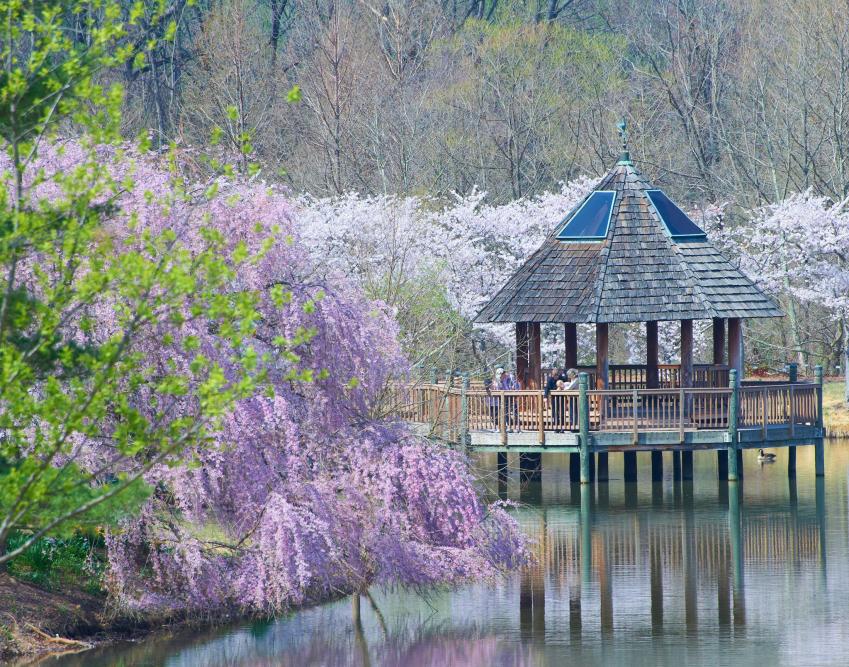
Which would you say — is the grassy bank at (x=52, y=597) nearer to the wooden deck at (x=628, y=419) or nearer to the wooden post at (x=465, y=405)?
the wooden deck at (x=628, y=419)

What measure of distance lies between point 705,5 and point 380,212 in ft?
59.4

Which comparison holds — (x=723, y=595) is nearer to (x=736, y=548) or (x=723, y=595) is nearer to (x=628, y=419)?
(x=736, y=548)

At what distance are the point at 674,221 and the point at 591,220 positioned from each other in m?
1.60

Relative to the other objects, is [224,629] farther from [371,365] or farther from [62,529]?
[62,529]

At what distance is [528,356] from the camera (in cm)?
3042

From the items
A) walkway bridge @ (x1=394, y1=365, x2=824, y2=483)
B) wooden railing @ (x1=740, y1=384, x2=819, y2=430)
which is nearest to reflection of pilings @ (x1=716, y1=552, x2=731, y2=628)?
walkway bridge @ (x1=394, y1=365, x2=824, y2=483)

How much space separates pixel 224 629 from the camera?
18062 millimetres

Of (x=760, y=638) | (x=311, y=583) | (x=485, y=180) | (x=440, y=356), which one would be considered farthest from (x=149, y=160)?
(x=485, y=180)

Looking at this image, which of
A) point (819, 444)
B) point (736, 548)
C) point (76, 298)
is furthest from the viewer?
point (819, 444)

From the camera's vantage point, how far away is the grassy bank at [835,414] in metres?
37.2

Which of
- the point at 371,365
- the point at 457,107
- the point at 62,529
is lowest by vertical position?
the point at 62,529

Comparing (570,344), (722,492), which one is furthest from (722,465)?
(570,344)

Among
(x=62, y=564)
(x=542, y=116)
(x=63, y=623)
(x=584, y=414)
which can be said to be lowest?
(x=63, y=623)

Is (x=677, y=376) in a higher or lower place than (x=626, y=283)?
lower
